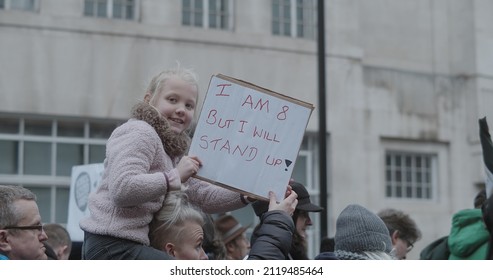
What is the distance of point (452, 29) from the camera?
18.4m

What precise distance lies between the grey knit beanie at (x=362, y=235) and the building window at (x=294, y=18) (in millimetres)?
Result: 12649

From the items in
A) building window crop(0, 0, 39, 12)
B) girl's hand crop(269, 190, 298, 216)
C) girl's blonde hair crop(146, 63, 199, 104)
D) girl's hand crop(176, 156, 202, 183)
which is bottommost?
girl's hand crop(269, 190, 298, 216)

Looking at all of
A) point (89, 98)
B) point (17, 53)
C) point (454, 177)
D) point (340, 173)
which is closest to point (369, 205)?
point (340, 173)

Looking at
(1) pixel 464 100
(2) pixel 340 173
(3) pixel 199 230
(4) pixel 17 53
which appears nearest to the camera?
(3) pixel 199 230

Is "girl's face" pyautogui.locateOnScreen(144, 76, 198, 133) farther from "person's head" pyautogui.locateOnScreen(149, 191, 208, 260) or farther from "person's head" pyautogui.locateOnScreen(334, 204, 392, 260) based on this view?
"person's head" pyautogui.locateOnScreen(334, 204, 392, 260)

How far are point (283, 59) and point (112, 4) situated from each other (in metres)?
3.27

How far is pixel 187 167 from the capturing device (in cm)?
396

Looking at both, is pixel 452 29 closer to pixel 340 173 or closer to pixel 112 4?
pixel 340 173

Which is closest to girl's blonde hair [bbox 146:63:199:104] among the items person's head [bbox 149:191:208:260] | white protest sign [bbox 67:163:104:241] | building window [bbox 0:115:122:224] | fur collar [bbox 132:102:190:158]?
fur collar [bbox 132:102:190:158]

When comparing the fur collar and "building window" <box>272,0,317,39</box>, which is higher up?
"building window" <box>272,0,317,39</box>

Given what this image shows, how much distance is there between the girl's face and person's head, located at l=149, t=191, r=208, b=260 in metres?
0.42

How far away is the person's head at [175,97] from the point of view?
4230mm

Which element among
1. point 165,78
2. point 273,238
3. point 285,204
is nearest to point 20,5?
point 165,78

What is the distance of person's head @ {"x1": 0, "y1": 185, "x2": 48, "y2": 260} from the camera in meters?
4.04
